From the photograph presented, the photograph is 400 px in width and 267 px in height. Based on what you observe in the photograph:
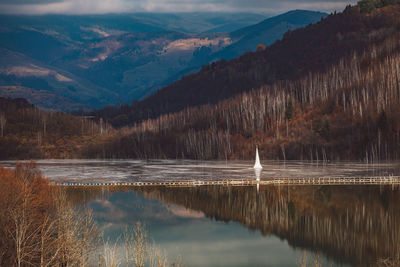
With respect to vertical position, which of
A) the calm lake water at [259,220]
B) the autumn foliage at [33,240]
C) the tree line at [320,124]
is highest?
the tree line at [320,124]

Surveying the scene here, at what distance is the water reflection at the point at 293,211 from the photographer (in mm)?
49031

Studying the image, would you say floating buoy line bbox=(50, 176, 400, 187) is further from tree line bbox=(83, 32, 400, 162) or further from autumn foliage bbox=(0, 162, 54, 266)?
tree line bbox=(83, 32, 400, 162)

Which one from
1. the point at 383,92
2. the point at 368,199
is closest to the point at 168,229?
the point at 368,199

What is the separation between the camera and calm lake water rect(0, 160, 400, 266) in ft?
153

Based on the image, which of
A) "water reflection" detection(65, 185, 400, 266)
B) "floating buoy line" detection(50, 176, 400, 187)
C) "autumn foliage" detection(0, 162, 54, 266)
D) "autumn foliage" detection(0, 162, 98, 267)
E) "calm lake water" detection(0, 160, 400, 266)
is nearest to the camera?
"autumn foliage" detection(0, 162, 54, 266)

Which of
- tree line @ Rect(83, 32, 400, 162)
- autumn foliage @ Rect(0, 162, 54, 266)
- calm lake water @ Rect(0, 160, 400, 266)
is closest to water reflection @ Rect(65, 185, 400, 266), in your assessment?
calm lake water @ Rect(0, 160, 400, 266)

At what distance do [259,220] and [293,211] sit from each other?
5.84 meters

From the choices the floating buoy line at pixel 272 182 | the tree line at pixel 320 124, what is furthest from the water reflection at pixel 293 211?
the tree line at pixel 320 124

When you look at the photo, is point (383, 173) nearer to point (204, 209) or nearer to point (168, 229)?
point (204, 209)

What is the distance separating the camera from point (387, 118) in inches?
5487

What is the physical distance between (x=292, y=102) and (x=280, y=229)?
4902 inches

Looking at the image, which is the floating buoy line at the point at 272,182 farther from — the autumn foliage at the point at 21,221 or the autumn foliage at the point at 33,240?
the autumn foliage at the point at 33,240

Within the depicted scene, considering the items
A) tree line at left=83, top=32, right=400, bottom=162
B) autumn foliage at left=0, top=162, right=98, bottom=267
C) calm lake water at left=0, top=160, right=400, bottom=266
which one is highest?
tree line at left=83, top=32, right=400, bottom=162

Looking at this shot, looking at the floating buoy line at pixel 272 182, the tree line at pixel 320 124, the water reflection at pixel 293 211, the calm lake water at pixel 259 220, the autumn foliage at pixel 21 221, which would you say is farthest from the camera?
the tree line at pixel 320 124
